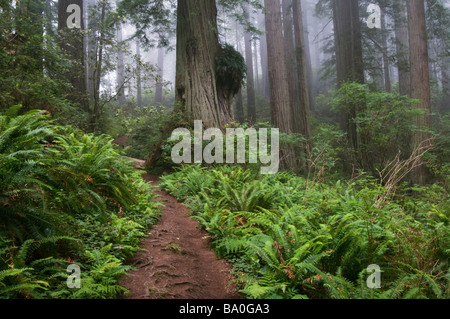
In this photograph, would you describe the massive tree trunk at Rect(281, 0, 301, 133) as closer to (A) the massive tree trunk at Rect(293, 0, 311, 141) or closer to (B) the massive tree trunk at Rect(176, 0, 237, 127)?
(A) the massive tree trunk at Rect(293, 0, 311, 141)

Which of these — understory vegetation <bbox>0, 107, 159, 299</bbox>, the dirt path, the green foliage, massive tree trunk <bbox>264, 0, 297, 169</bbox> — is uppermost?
massive tree trunk <bbox>264, 0, 297, 169</bbox>

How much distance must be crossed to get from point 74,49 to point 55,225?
29.9 ft

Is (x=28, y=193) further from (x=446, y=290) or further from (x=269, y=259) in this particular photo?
(x=446, y=290)

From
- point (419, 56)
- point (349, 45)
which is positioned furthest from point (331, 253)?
point (349, 45)

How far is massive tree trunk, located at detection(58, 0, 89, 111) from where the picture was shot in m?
9.27

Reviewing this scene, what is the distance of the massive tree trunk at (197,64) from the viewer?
9.11 metres

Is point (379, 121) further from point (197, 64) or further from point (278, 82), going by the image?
point (197, 64)

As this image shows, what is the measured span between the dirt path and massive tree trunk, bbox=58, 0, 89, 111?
7.12 metres

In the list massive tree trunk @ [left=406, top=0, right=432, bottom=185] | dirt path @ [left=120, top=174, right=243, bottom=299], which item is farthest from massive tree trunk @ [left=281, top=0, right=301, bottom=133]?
dirt path @ [left=120, top=174, right=243, bottom=299]

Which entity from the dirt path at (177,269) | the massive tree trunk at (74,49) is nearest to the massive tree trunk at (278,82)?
the dirt path at (177,269)
